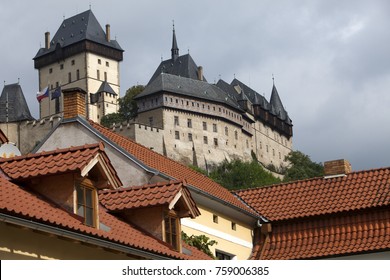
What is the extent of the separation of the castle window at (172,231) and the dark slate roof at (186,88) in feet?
302

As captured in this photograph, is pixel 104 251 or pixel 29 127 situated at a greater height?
pixel 29 127

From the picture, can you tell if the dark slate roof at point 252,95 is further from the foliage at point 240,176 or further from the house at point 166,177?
the house at point 166,177

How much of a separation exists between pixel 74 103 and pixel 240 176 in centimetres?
8114

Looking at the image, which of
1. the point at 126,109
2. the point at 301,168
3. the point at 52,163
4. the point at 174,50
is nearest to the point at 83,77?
the point at 174,50

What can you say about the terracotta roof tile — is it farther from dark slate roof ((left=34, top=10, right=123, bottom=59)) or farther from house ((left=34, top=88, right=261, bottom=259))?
dark slate roof ((left=34, top=10, right=123, bottom=59))

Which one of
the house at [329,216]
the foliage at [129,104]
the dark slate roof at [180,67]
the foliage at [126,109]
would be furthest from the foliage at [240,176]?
the house at [329,216]

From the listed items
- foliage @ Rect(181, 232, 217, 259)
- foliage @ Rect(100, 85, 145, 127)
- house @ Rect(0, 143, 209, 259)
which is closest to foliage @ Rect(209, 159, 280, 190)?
foliage @ Rect(100, 85, 145, 127)

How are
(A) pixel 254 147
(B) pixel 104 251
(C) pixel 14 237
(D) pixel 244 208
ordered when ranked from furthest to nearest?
(A) pixel 254 147 → (D) pixel 244 208 → (B) pixel 104 251 → (C) pixel 14 237

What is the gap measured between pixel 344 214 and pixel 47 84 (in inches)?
4336

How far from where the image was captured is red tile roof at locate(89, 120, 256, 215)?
19.8 m

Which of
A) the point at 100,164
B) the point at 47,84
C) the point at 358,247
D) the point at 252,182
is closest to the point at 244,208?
the point at 358,247

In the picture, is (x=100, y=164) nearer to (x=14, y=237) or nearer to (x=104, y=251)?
(x=104, y=251)

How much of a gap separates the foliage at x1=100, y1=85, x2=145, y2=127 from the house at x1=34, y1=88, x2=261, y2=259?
8944cm

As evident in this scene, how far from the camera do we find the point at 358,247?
20.2 meters
